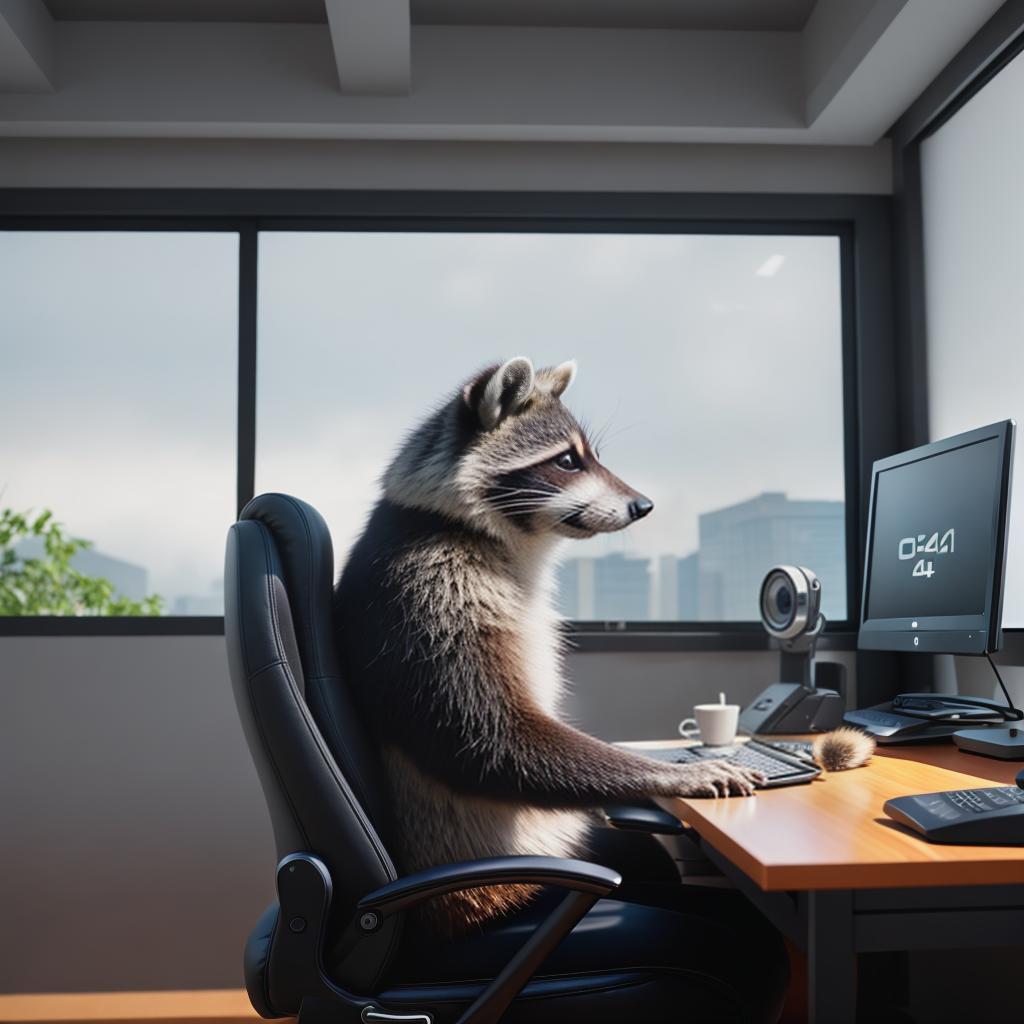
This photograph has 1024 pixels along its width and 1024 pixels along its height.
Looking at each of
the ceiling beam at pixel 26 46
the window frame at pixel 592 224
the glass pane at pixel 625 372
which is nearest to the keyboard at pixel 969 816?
the window frame at pixel 592 224

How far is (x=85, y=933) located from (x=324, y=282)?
6.23 feet

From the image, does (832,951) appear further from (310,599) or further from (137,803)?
(137,803)

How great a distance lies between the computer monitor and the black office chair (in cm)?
90

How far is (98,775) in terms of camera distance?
2.68 m

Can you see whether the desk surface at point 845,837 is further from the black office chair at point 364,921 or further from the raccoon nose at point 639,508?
the raccoon nose at point 639,508

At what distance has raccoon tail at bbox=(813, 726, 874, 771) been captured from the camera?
1.73 m

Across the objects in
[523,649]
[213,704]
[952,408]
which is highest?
[952,408]

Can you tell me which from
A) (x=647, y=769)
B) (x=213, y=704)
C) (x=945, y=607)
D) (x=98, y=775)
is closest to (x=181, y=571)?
(x=213, y=704)

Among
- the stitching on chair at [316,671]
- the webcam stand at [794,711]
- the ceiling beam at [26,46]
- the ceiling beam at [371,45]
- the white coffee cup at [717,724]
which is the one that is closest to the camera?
the stitching on chair at [316,671]

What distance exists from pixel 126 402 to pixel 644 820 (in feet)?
6.35

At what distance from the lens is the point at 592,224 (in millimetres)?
2928

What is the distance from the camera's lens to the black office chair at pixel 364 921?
3.99ft

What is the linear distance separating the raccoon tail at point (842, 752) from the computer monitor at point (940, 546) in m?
0.30

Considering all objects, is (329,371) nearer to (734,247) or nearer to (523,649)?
(734,247)
